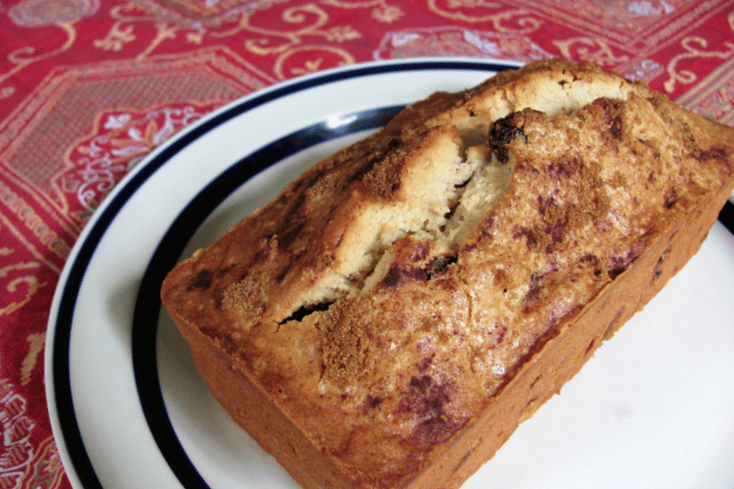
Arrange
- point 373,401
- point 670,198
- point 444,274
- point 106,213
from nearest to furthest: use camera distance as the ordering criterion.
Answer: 1. point 373,401
2. point 444,274
3. point 670,198
4. point 106,213

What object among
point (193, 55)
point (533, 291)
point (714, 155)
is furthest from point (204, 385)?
point (193, 55)

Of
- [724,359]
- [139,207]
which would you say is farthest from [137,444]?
[724,359]

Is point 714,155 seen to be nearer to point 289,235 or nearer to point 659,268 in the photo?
point 659,268

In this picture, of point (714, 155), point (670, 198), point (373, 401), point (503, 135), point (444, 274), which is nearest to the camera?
point (373, 401)

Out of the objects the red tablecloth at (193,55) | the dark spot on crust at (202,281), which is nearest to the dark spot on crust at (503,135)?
the dark spot on crust at (202,281)

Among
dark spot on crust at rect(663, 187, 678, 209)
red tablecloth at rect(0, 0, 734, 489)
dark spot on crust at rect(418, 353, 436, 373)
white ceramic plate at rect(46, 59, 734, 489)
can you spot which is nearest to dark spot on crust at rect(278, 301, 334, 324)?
dark spot on crust at rect(418, 353, 436, 373)

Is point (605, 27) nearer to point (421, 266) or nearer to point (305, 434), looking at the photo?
point (421, 266)

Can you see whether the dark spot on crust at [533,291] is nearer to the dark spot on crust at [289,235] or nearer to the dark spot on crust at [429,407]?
the dark spot on crust at [429,407]
